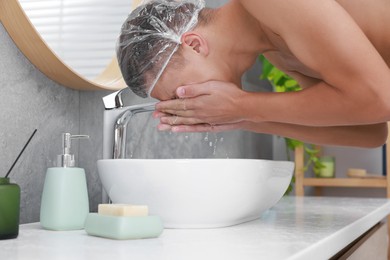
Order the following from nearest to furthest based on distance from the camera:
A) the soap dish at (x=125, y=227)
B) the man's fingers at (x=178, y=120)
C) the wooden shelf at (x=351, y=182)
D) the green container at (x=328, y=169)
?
the soap dish at (x=125, y=227), the man's fingers at (x=178, y=120), the wooden shelf at (x=351, y=182), the green container at (x=328, y=169)

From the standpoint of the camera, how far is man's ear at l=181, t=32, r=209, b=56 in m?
1.30

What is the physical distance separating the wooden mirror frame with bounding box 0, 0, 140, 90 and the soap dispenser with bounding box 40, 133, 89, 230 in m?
0.27

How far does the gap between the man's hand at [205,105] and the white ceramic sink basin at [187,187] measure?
14 cm

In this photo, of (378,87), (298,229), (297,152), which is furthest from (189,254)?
(297,152)

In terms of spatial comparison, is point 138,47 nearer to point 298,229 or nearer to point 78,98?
point 78,98

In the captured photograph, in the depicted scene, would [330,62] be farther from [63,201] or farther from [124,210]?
[63,201]

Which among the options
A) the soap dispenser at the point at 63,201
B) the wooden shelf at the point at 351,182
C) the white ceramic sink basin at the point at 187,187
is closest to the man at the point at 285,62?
the white ceramic sink basin at the point at 187,187

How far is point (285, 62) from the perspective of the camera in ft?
5.20

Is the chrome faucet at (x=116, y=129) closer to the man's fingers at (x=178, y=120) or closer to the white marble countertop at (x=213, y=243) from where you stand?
the man's fingers at (x=178, y=120)

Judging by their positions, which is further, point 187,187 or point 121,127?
point 121,127

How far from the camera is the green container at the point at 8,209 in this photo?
1.04m

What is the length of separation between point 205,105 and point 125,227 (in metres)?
0.40

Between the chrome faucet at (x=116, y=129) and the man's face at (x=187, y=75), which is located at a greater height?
the man's face at (x=187, y=75)

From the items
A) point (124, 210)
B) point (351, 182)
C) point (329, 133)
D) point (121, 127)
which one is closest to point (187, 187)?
point (124, 210)
